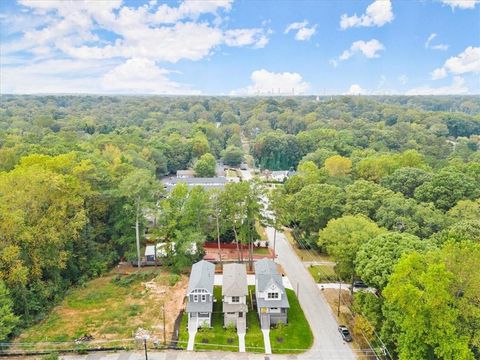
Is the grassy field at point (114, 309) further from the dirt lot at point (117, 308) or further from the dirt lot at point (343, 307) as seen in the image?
the dirt lot at point (343, 307)

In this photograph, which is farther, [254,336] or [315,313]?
[315,313]

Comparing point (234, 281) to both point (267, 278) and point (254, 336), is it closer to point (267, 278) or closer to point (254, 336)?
point (267, 278)

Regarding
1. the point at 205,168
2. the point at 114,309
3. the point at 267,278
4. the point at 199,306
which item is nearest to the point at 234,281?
the point at 267,278

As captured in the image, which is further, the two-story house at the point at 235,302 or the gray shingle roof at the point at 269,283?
the gray shingle roof at the point at 269,283

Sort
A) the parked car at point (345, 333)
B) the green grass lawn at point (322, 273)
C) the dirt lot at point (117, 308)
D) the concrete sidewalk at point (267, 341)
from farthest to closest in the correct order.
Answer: the green grass lawn at point (322, 273), the dirt lot at point (117, 308), the parked car at point (345, 333), the concrete sidewalk at point (267, 341)

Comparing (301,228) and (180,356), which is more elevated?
(301,228)

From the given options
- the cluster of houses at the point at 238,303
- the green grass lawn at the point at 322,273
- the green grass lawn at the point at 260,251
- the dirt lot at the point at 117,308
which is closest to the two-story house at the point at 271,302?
the cluster of houses at the point at 238,303
